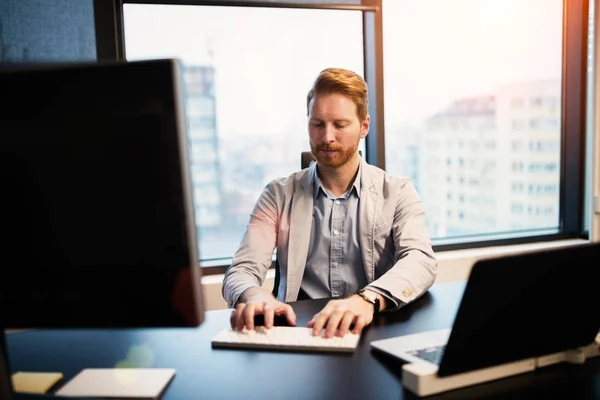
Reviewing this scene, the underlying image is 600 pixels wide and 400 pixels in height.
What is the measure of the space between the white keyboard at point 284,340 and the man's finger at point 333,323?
12 millimetres

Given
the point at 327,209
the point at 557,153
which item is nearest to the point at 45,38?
the point at 327,209

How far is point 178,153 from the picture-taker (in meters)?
0.55

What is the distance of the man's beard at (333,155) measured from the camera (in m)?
1.75

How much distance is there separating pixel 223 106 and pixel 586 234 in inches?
97.6

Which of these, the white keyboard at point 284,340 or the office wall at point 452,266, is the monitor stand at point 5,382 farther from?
the office wall at point 452,266

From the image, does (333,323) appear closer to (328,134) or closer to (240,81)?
(328,134)

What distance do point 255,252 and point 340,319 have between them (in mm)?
604

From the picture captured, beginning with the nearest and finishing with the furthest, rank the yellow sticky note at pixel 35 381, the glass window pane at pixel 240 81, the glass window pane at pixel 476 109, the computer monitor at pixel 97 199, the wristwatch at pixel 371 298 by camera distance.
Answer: the computer monitor at pixel 97 199, the yellow sticky note at pixel 35 381, the wristwatch at pixel 371 298, the glass window pane at pixel 240 81, the glass window pane at pixel 476 109

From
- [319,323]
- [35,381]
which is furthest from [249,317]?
[35,381]

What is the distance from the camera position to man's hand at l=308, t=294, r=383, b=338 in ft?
3.59

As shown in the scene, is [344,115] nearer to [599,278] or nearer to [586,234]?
[599,278]

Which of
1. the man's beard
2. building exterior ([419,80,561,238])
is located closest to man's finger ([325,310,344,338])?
the man's beard

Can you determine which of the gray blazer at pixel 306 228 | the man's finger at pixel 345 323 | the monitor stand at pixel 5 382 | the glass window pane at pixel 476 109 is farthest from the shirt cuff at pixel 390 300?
the glass window pane at pixel 476 109

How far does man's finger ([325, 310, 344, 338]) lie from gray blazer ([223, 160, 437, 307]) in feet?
1.68
